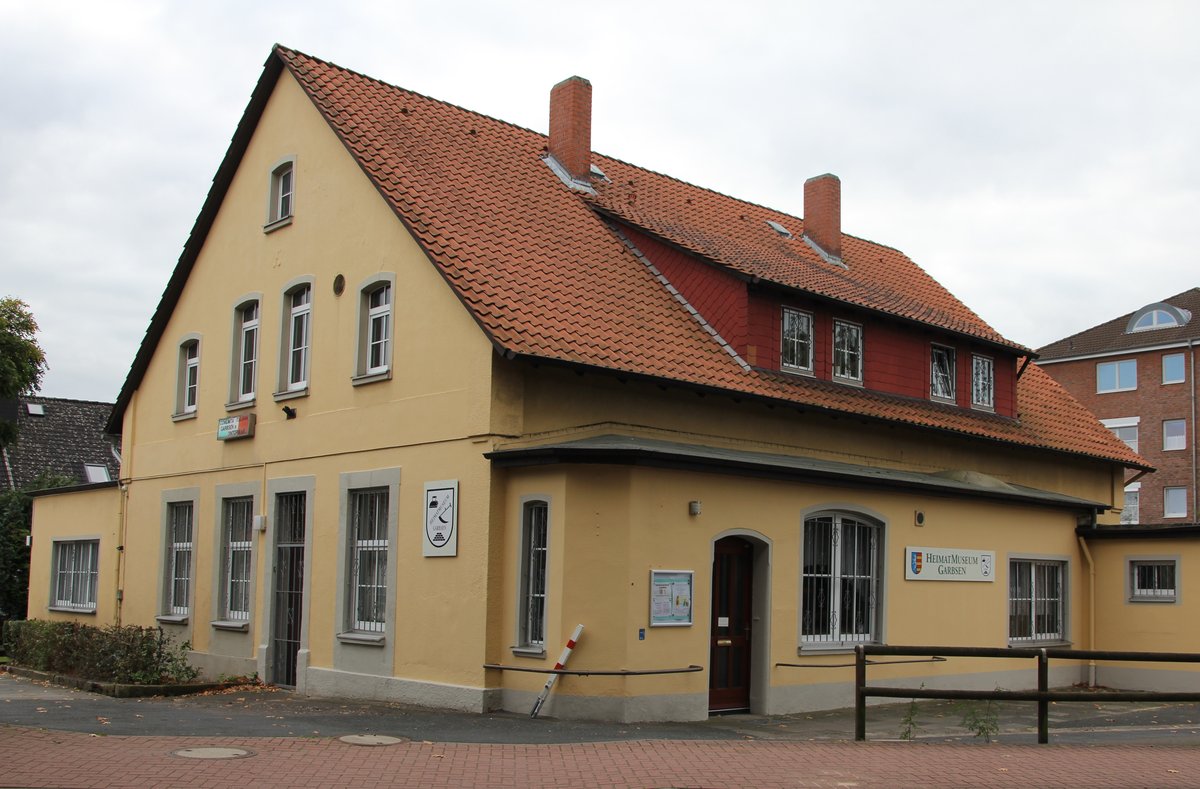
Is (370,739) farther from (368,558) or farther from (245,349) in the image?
(245,349)

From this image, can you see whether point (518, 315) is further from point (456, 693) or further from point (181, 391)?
point (181, 391)

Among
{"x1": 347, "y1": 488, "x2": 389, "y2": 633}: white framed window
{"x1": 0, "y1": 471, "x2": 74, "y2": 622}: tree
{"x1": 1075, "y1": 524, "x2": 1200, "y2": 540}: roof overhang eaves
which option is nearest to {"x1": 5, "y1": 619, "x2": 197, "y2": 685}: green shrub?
{"x1": 347, "y1": 488, "x2": 389, "y2": 633}: white framed window

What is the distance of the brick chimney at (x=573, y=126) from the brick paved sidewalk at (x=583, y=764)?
38.6 ft

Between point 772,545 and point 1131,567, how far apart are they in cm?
826

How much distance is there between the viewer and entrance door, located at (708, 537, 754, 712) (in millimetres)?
15789

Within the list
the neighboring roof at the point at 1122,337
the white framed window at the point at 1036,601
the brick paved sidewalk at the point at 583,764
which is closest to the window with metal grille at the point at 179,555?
the brick paved sidewalk at the point at 583,764

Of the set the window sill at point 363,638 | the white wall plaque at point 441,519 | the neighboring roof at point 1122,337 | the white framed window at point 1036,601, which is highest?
the neighboring roof at point 1122,337

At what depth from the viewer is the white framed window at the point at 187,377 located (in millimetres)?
22906

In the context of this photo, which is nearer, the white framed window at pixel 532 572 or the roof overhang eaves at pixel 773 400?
the roof overhang eaves at pixel 773 400

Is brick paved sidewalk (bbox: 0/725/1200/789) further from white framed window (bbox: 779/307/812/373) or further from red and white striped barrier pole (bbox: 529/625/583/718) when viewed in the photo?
white framed window (bbox: 779/307/812/373)

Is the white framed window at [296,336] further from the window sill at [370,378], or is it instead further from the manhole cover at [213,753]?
the manhole cover at [213,753]

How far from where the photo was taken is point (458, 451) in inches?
621

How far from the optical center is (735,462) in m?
15.4

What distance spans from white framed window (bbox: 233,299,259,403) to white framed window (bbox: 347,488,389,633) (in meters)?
4.20
